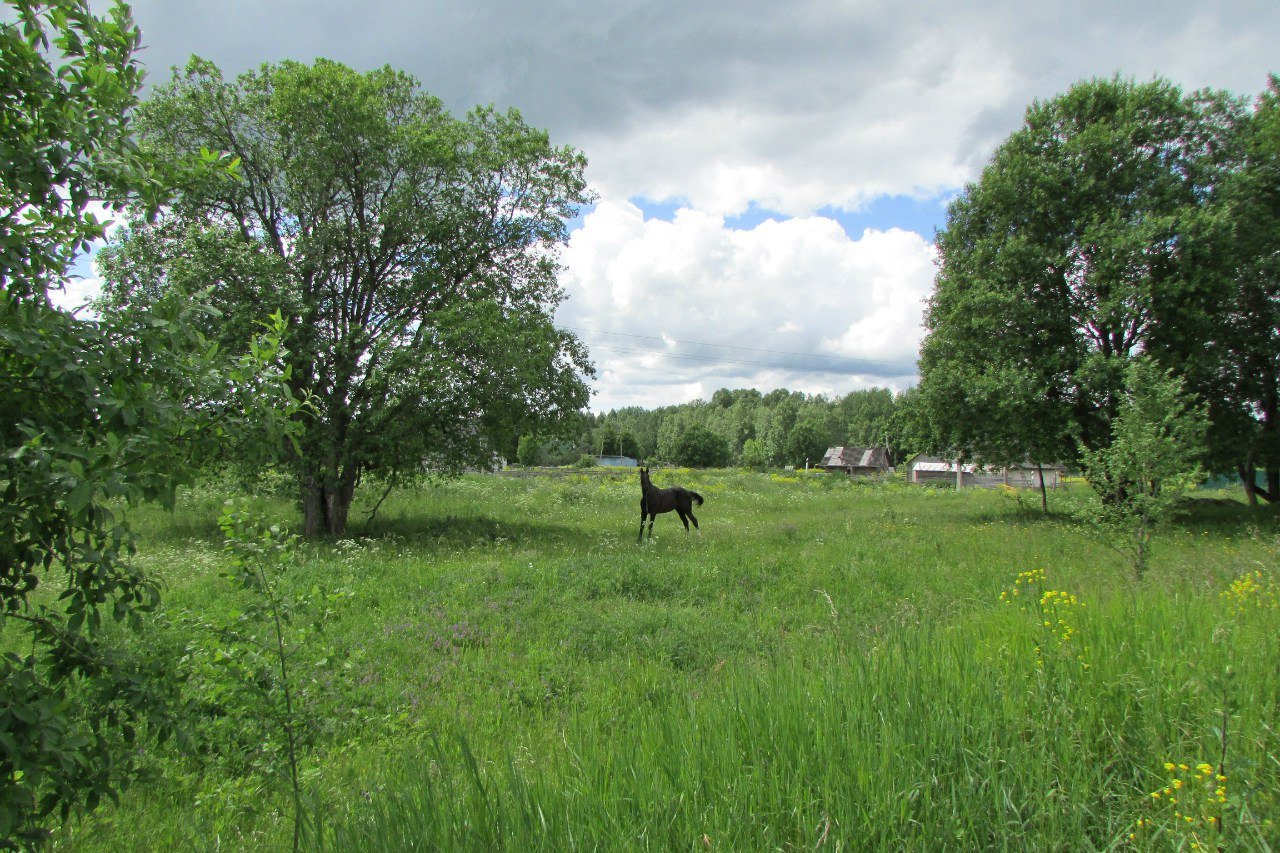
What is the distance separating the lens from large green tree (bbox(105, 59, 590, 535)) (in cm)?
1666

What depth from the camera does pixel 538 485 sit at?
4006cm

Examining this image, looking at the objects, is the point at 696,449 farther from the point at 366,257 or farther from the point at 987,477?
the point at 366,257

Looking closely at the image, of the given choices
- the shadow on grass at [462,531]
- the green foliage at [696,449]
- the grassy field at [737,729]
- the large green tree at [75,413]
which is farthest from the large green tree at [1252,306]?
the green foliage at [696,449]

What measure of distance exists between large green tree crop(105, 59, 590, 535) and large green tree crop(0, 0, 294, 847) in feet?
46.3

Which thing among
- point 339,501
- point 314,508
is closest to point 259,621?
point 339,501

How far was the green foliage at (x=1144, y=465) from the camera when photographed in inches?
415

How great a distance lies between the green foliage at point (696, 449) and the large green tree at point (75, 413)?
94159 millimetres

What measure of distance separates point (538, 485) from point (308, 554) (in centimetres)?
2501

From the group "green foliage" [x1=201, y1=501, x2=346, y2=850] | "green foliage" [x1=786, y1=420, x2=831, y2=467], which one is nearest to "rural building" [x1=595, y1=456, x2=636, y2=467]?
"green foliage" [x1=786, y1=420, x2=831, y2=467]

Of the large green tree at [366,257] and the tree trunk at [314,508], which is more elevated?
the large green tree at [366,257]

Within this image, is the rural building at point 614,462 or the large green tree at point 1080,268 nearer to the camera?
the large green tree at point 1080,268

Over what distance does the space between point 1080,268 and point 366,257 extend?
24050 millimetres

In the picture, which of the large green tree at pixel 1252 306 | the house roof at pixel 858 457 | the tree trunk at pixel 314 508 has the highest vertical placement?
the large green tree at pixel 1252 306

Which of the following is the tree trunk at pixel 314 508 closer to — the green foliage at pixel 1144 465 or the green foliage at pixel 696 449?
the green foliage at pixel 1144 465
